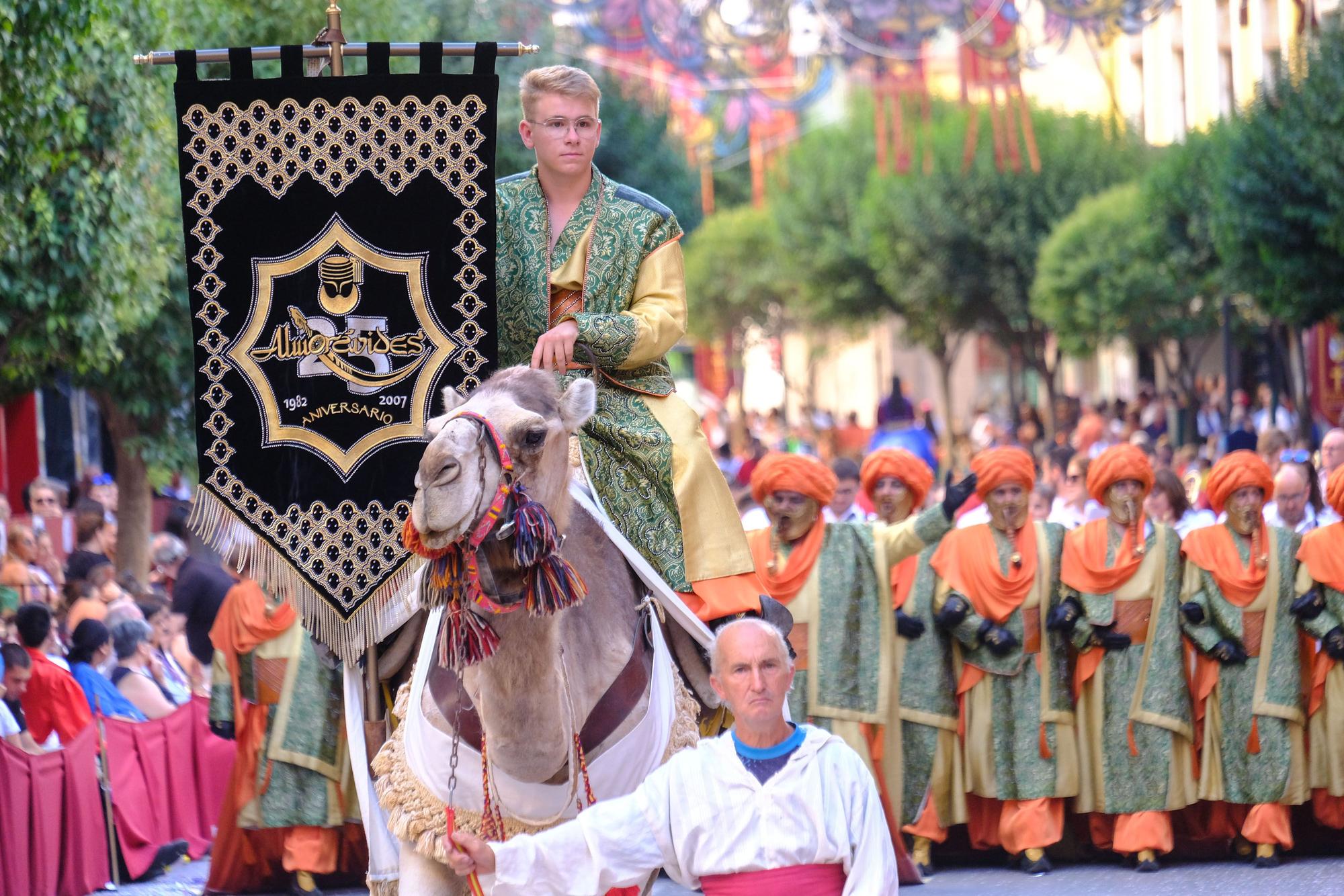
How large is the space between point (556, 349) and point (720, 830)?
60.5 inches

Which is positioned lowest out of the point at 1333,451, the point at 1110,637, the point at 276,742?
the point at 276,742

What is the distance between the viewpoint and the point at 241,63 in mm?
6043

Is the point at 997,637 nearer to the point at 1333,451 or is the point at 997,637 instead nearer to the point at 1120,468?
the point at 1120,468

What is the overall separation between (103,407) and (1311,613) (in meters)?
12.4

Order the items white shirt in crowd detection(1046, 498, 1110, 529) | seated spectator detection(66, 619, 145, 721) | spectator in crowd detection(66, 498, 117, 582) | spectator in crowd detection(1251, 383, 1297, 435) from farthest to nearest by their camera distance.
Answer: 1. spectator in crowd detection(1251, 383, 1297, 435)
2. white shirt in crowd detection(1046, 498, 1110, 529)
3. spectator in crowd detection(66, 498, 117, 582)
4. seated spectator detection(66, 619, 145, 721)

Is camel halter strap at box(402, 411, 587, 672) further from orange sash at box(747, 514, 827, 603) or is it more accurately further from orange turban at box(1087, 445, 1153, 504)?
orange turban at box(1087, 445, 1153, 504)

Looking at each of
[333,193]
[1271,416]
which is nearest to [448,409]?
[333,193]

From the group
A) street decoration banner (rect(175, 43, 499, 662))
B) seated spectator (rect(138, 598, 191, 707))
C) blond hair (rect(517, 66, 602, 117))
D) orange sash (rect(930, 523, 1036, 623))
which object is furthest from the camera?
seated spectator (rect(138, 598, 191, 707))

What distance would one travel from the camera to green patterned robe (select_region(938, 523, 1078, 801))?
10055mm

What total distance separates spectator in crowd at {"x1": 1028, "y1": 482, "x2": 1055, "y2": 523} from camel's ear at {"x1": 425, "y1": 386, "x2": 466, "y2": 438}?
8.30 metres

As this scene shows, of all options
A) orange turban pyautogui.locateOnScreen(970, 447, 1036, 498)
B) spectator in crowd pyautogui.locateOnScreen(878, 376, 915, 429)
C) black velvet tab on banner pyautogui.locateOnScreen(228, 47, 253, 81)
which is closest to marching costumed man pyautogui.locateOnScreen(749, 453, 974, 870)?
orange turban pyautogui.locateOnScreen(970, 447, 1036, 498)

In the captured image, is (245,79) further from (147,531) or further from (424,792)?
(147,531)

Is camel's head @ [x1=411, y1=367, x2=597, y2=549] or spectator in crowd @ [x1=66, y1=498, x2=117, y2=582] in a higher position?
camel's head @ [x1=411, y1=367, x2=597, y2=549]

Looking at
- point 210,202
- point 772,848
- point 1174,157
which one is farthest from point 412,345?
point 1174,157
